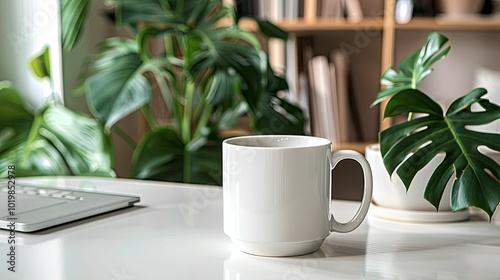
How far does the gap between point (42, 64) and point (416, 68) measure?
976mm

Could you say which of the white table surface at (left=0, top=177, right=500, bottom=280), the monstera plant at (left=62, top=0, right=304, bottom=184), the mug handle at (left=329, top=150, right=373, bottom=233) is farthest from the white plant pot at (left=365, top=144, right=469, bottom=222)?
the monstera plant at (left=62, top=0, right=304, bottom=184)

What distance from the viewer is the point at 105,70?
1.57 meters

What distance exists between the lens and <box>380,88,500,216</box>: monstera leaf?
2.36 feet

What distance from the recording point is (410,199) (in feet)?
2.78

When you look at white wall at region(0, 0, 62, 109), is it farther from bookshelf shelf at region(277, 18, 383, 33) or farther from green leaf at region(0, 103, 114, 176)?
bookshelf shelf at region(277, 18, 383, 33)

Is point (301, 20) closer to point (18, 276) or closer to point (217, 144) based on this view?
point (217, 144)

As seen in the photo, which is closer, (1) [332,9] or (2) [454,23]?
(2) [454,23]

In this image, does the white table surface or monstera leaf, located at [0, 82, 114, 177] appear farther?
monstera leaf, located at [0, 82, 114, 177]

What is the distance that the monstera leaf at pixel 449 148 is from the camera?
0.72m

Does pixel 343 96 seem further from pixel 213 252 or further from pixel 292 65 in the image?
pixel 213 252

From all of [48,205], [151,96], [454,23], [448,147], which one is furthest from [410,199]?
[454,23]

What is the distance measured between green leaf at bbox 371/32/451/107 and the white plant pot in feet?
0.27

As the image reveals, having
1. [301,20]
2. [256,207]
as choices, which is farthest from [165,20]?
[256,207]

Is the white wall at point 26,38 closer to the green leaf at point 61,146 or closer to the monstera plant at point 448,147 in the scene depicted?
the green leaf at point 61,146
